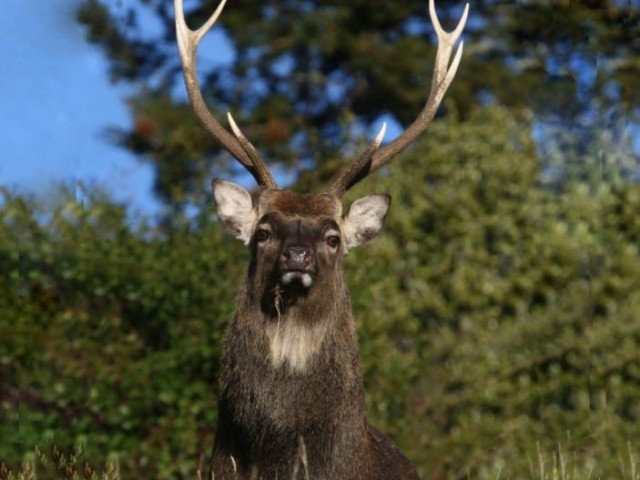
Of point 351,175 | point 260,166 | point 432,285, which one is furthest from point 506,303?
point 260,166

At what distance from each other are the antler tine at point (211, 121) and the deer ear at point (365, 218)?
448 millimetres

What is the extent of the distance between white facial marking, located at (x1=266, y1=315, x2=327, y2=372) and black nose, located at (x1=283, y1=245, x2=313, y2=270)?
253mm

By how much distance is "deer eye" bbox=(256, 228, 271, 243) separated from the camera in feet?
21.0

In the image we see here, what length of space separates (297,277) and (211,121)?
1386 mm

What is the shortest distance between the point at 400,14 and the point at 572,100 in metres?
4.22

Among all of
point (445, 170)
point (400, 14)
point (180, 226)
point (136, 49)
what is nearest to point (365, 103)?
point (400, 14)

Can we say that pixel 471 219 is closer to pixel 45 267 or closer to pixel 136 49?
pixel 45 267

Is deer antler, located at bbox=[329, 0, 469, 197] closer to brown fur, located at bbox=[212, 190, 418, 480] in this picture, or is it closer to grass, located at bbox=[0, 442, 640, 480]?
brown fur, located at bbox=[212, 190, 418, 480]

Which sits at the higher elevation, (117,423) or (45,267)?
(45,267)

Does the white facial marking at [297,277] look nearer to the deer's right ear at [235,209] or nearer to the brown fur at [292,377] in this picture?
the brown fur at [292,377]

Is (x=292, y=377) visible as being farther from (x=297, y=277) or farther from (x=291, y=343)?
(x=297, y=277)

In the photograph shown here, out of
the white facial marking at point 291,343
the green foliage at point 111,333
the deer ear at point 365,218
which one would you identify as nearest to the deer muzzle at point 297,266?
the white facial marking at point 291,343

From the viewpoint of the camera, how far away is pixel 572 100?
15.1m

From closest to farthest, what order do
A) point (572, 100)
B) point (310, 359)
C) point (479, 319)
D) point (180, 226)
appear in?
point (310, 359) < point (180, 226) < point (479, 319) < point (572, 100)
